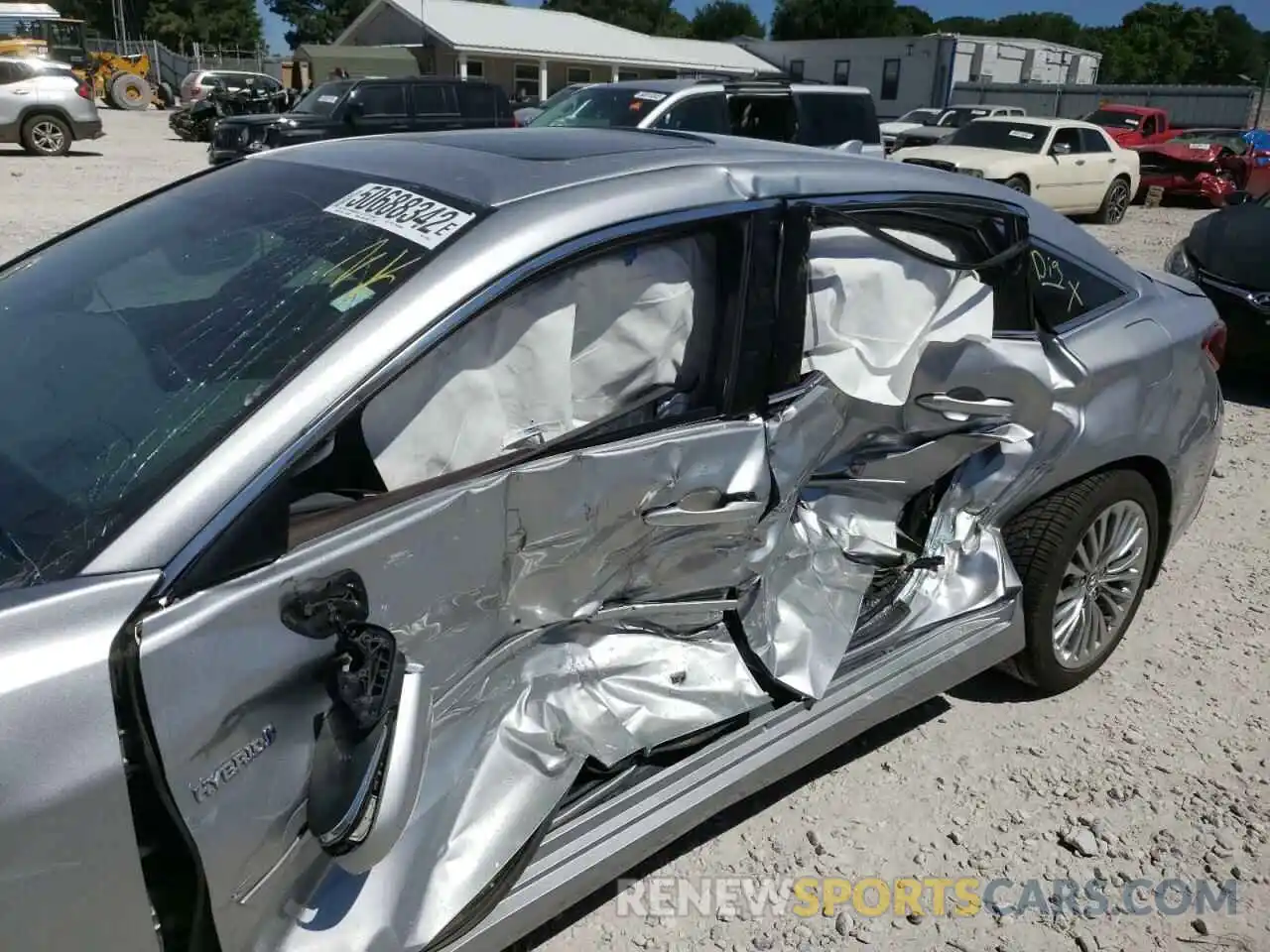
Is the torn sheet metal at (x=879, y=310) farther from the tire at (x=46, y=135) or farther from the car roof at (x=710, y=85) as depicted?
the tire at (x=46, y=135)

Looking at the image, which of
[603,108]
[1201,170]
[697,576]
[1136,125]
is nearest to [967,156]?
[603,108]

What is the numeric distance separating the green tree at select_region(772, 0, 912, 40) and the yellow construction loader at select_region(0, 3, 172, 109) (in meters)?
42.4

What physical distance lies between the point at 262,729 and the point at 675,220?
127 cm

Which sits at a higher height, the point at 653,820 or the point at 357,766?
the point at 357,766

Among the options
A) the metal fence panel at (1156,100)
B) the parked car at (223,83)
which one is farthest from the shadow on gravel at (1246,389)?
the metal fence panel at (1156,100)

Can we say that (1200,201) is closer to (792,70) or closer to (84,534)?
(84,534)

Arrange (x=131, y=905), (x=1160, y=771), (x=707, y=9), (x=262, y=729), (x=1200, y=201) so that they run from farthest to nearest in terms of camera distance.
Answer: (x=707, y=9), (x=1200, y=201), (x=1160, y=771), (x=262, y=729), (x=131, y=905)

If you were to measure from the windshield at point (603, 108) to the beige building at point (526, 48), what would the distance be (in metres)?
24.8

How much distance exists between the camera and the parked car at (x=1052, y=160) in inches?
543

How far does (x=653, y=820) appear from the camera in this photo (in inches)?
81.1

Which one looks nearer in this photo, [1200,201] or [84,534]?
[84,534]

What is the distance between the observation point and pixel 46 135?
58.0 feet

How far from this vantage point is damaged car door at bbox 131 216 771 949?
1465 mm

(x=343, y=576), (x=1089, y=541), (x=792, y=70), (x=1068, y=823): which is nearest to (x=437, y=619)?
(x=343, y=576)
